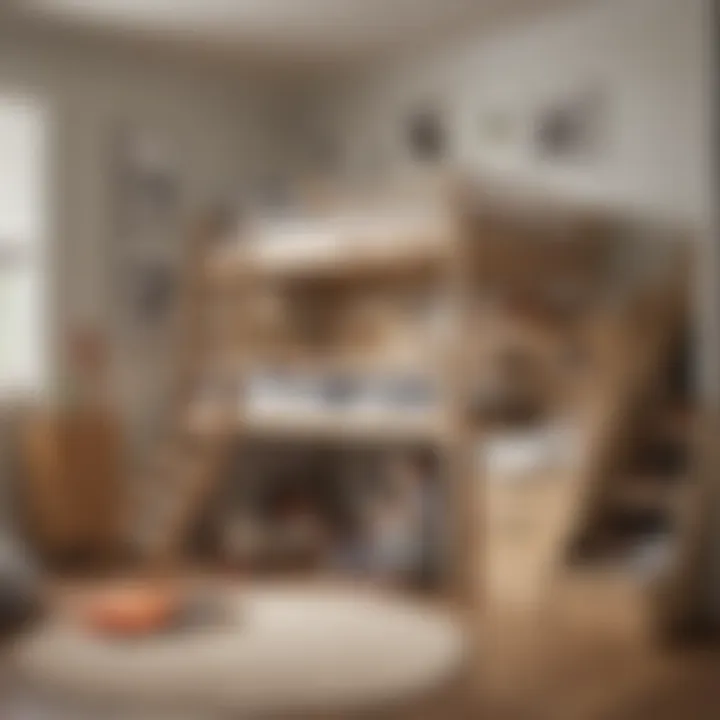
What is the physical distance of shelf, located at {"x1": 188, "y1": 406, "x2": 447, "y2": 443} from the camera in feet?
6.28

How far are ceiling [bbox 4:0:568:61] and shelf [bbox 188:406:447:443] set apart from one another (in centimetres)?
53

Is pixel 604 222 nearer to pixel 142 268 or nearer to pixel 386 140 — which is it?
pixel 386 140

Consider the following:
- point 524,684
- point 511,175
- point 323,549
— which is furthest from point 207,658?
point 511,175

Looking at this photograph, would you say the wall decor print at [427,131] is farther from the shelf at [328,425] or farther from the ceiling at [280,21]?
the shelf at [328,425]

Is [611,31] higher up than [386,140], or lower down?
higher up

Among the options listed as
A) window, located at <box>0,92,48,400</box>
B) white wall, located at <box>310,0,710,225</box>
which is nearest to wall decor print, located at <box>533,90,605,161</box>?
white wall, located at <box>310,0,710,225</box>

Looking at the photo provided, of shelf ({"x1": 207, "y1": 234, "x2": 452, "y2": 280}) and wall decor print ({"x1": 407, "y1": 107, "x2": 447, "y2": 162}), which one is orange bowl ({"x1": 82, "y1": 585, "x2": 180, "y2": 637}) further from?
wall decor print ({"x1": 407, "y1": 107, "x2": 447, "y2": 162})

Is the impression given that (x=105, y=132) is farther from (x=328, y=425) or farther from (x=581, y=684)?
(x=581, y=684)

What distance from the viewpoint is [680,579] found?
6.86 feet

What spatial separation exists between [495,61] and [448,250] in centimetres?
40

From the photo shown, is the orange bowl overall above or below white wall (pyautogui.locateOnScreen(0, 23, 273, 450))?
below

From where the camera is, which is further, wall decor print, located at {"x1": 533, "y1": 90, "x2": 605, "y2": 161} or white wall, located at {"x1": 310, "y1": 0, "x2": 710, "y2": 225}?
wall decor print, located at {"x1": 533, "y1": 90, "x2": 605, "y2": 161}

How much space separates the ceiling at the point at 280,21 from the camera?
1491 mm

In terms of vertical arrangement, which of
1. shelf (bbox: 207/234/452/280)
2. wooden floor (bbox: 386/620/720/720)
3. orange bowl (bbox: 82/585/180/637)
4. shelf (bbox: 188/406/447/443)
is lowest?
wooden floor (bbox: 386/620/720/720)
